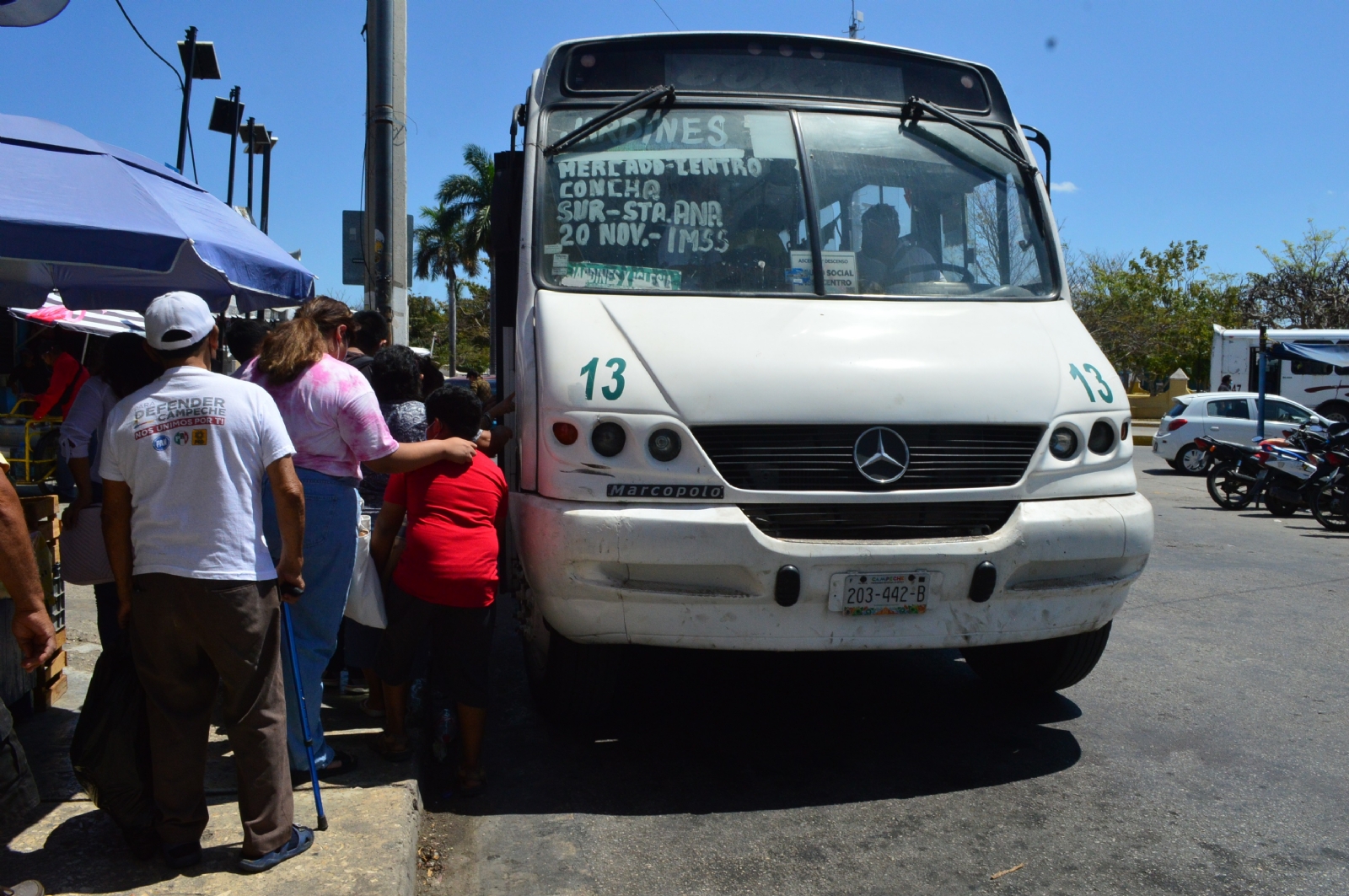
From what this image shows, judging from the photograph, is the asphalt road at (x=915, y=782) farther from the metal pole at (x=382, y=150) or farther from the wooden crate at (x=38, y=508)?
the metal pole at (x=382, y=150)

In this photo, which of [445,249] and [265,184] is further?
[445,249]

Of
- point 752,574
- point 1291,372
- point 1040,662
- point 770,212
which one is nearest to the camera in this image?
point 752,574

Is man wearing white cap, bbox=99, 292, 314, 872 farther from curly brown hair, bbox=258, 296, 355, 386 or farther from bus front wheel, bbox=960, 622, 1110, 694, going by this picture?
bus front wheel, bbox=960, 622, 1110, 694

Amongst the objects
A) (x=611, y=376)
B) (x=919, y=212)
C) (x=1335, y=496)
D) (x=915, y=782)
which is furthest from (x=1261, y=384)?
(x=611, y=376)

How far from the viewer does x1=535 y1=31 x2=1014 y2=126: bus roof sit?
16.6 feet

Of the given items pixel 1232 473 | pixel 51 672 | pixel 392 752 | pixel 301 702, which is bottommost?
pixel 392 752

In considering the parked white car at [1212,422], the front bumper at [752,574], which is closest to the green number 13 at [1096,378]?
the front bumper at [752,574]

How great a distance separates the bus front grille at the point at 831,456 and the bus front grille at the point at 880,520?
70mm

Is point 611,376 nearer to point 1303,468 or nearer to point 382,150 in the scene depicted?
point 382,150

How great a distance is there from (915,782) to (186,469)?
2.81 metres

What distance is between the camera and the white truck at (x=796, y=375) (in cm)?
403

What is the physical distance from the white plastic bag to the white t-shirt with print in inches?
37.6

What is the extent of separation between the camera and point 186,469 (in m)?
3.17

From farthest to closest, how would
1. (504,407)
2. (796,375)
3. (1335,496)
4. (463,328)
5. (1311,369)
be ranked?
(463,328), (1311,369), (1335,496), (504,407), (796,375)
